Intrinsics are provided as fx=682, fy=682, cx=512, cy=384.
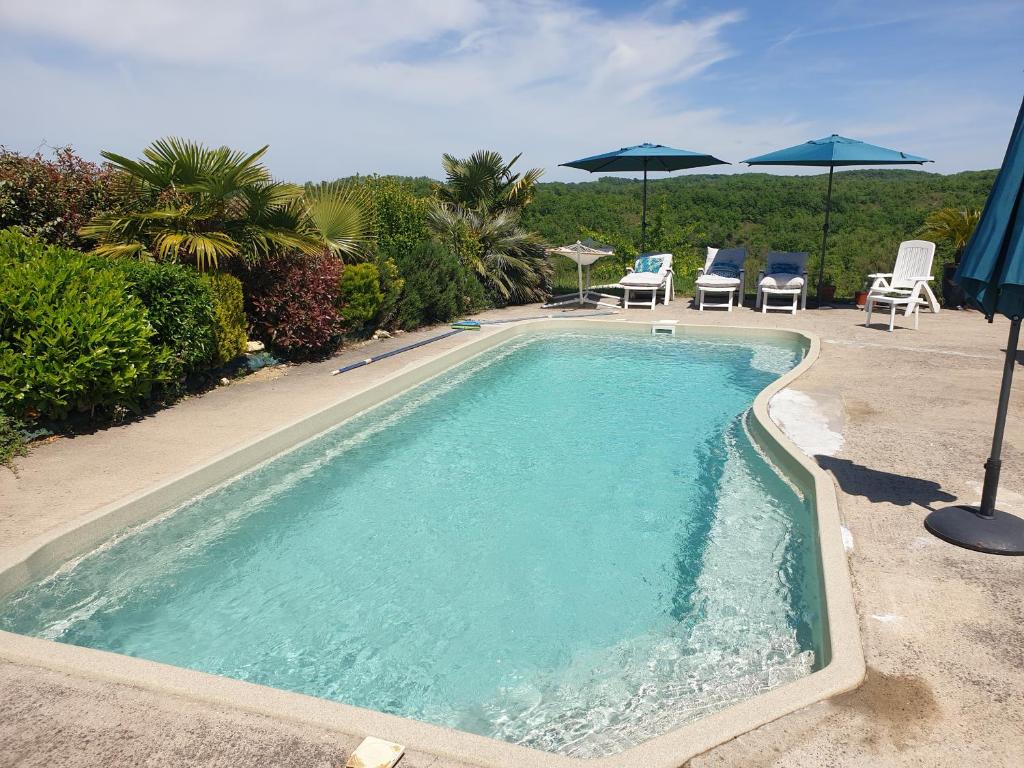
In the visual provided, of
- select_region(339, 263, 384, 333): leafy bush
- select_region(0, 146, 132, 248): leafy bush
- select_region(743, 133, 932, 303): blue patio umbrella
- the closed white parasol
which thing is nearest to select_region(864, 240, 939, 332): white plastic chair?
select_region(743, 133, 932, 303): blue patio umbrella

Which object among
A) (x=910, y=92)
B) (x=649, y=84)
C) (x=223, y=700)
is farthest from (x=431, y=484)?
(x=910, y=92)

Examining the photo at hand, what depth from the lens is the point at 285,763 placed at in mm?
2248

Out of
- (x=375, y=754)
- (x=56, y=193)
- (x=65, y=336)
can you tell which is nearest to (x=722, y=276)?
(x=56, y=193)

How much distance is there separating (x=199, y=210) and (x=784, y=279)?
9586 mm

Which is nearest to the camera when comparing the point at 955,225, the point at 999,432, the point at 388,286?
the point at 999,432

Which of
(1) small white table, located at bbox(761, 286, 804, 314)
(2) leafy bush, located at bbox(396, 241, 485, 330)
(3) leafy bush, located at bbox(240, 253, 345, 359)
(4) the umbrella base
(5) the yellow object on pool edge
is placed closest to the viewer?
(5) the yellow object on pool edge

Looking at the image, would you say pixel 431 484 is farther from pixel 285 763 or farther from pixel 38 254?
pixel 38 254

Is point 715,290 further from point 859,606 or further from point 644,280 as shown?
point 859,606

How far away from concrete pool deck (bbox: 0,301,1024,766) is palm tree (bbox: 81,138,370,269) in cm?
156

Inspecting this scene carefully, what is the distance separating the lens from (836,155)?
37.0ft

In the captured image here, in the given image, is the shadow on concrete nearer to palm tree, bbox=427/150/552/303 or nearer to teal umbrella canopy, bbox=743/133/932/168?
teal umbrella canopy, bbox=743/133/932/168

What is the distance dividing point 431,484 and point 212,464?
162 cm

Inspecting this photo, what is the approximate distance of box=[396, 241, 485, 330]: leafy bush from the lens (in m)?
10.6

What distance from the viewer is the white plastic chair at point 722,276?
Answer: 12.5 metres
